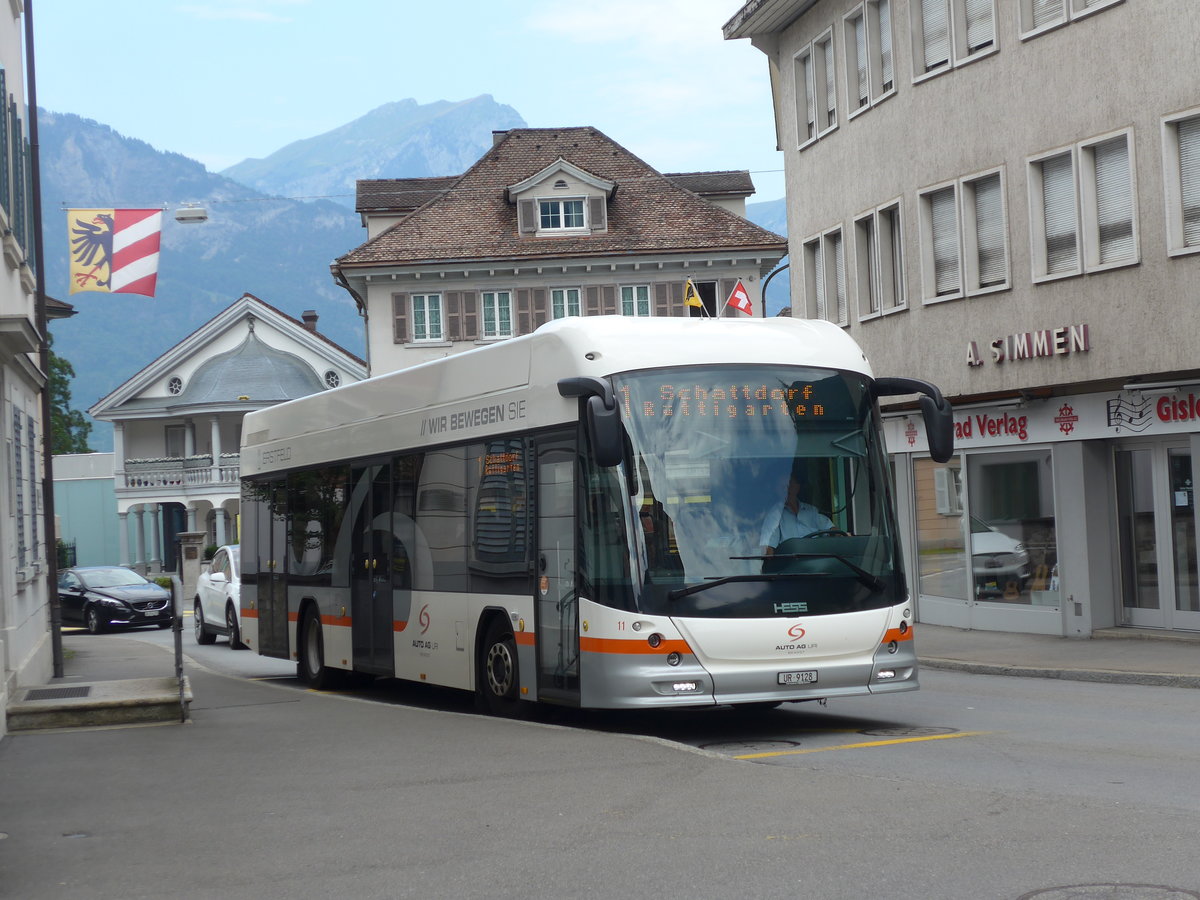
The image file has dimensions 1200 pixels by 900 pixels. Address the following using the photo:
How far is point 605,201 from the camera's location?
178 ft

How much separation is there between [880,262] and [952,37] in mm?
4032

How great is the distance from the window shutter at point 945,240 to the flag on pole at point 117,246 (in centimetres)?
1133

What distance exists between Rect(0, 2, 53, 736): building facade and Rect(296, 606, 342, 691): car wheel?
2.97m

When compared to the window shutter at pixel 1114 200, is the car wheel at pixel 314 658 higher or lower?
lower

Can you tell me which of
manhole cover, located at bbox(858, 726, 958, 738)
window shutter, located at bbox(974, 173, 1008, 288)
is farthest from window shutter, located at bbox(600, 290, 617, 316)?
manhole cover, located at bbox(858, 726, 958, 738)

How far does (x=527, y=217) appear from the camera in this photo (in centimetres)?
5391

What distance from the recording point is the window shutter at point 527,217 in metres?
53.8

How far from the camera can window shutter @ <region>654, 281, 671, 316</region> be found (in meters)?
53.3

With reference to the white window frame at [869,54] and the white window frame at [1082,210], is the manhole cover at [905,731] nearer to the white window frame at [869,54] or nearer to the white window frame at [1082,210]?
the white window frame at [1082,210]

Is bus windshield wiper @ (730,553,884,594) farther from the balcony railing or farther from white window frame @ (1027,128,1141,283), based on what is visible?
the balcony railing

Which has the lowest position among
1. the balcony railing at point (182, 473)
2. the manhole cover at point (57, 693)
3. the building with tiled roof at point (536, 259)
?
the manhole cover at point (57, 693)

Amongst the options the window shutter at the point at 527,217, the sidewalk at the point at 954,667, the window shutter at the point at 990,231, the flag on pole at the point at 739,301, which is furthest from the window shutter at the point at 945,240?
the window shutter at the point at 527,217

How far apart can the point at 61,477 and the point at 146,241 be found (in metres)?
63.4

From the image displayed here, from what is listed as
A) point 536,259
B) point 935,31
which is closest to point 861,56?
point 935,31
